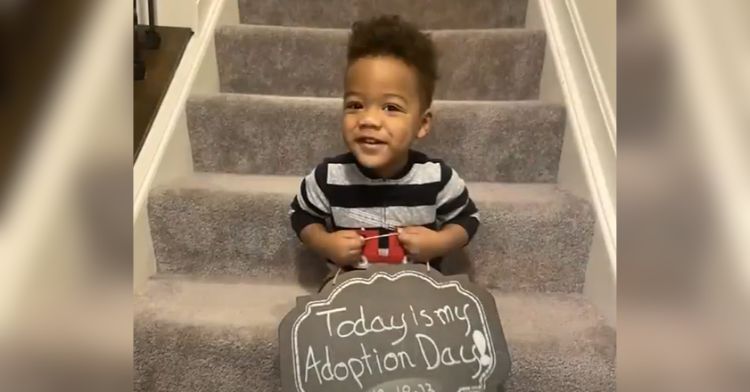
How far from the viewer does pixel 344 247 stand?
1.18 metres

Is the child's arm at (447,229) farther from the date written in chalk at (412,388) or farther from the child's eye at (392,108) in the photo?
the date written in chalk at (412,388)

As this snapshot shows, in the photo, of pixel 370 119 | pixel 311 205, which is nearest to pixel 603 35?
pixel 370 119

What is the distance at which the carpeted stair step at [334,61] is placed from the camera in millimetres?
1700

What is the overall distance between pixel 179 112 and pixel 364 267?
0.60 meters

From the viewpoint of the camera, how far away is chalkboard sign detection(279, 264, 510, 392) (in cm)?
99

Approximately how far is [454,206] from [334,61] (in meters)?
0.64

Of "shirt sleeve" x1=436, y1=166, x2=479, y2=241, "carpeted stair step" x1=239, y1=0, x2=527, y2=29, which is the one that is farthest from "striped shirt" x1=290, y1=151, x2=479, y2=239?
"carpeted stair step" x1=239, y1=0, x2=527, y2=29

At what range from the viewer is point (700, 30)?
36cm

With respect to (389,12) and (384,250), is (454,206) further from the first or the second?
(389,12)

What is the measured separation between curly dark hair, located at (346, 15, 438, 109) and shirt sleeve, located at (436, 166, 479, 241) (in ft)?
0.46

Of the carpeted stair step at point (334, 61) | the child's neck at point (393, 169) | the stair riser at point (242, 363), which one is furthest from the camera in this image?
the carpeted stair step at point (334, 61)

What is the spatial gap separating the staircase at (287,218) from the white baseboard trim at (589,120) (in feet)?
0.11

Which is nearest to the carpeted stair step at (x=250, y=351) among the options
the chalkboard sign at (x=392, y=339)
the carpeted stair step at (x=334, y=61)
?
the chalkboard sign at (x=392, y=339)

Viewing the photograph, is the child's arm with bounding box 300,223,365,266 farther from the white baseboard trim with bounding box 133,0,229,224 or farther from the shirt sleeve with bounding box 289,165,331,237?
the white baseboard trim with bounding box 133,0,229,224
